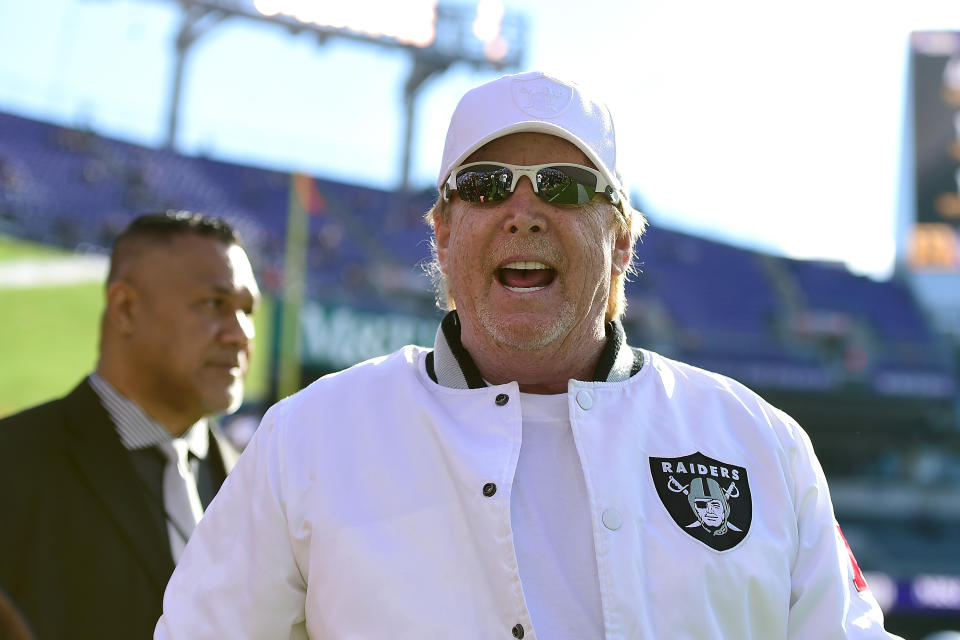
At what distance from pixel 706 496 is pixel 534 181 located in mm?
644

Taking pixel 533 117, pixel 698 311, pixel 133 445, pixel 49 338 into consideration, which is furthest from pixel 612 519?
pixel 698 311

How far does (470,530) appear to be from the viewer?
1.58m

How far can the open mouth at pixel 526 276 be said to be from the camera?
1.78 m

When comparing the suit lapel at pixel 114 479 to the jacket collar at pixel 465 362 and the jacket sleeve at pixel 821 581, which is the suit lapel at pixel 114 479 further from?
the jacket sleeve at pixel 821 581

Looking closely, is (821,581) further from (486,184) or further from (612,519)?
(486,184)

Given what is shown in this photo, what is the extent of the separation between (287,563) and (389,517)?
0.60 feet

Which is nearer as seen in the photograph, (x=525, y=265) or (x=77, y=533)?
(x=525, y=265)

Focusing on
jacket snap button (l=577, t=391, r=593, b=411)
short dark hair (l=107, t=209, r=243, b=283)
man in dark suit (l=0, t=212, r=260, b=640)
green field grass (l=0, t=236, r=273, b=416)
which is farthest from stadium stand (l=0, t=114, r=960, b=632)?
jacket snap button (l=577, t=391, r=593, b=411)

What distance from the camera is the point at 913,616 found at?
48.8ft

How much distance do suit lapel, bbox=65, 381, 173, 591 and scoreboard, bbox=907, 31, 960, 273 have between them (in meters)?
22.6

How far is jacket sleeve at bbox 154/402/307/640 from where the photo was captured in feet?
4.99

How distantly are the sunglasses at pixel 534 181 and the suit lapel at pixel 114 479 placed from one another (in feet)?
4.02

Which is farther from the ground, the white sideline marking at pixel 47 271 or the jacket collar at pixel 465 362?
the white sideline marking at pixel 47 271

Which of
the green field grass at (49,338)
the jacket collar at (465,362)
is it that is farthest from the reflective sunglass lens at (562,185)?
the green field grass at (49,338)
